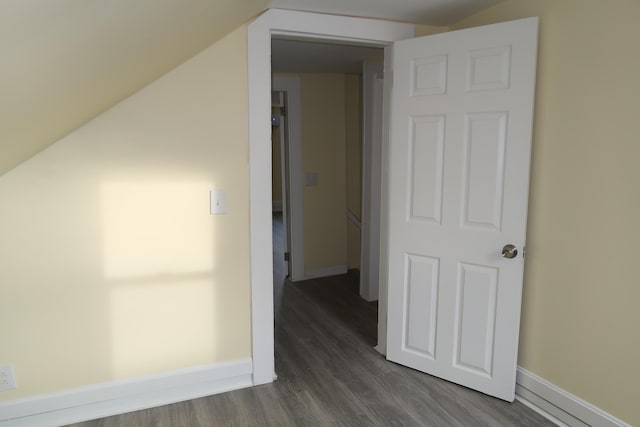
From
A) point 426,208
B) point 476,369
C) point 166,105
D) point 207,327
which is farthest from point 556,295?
point 166,105

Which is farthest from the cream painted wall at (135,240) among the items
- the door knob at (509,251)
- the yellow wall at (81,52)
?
the door knob at (509,251)

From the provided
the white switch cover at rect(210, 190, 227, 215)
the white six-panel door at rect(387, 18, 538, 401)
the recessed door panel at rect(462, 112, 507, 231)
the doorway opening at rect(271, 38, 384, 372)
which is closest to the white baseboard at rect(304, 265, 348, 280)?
the doorway opening at rect(271, 38, 384, 372)

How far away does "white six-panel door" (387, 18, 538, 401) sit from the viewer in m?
2.26

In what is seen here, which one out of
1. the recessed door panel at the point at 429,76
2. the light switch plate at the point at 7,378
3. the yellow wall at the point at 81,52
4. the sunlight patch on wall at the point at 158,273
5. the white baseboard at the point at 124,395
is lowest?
the white baseboard at the point at 124,395

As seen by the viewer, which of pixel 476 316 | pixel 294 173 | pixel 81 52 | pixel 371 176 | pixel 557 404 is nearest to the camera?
pixel 81 52

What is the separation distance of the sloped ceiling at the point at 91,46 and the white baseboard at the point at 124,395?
116cm

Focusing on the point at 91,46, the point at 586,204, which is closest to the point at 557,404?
the point at 586,204

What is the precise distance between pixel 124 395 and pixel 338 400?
3.67 ft

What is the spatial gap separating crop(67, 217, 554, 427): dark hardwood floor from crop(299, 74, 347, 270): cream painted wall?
1530mm

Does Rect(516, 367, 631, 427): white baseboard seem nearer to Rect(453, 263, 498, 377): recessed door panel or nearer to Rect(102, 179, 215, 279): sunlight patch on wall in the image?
Rect(453, 263, 498, 377): recessed door panel

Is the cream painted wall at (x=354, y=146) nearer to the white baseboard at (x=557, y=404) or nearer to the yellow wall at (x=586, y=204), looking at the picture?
the yellow wall at (x=586, y=204)

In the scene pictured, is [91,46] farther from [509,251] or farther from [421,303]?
[421,303]

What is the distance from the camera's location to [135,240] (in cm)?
229

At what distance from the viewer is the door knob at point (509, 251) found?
2.29m
